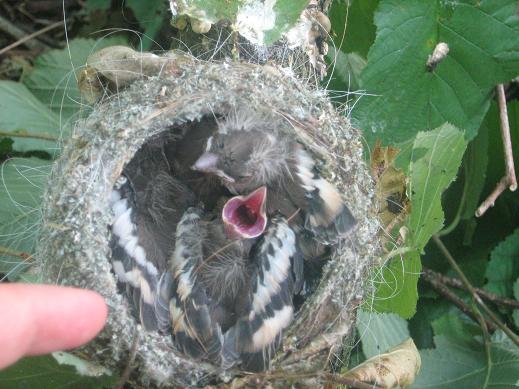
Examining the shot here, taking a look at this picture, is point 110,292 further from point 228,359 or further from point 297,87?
point 297,87

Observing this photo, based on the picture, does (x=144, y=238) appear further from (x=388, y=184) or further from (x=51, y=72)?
(x=51, y=72)

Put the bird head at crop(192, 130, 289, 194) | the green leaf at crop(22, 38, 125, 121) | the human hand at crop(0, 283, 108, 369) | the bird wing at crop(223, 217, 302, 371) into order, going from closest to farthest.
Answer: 1. the human hand at crop(0, 283, 108, 369)
2. the bird wing at crop(223, 217, 302, 371)
3. the bird head at crop(192, 130, 289, 194)
4. the green leaf at crop(22, 38, 125, 121)

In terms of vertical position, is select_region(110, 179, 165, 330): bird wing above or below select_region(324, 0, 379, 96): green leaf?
below

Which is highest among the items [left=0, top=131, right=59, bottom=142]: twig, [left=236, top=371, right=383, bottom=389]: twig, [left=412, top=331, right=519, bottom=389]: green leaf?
[left=0, top=131, right=59, bottom=142]: twig

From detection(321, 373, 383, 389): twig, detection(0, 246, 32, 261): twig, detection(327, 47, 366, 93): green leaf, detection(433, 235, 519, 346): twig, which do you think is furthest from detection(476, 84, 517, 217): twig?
detection(0, 246, 32, 261): twig

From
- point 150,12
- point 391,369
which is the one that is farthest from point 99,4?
point 391,369

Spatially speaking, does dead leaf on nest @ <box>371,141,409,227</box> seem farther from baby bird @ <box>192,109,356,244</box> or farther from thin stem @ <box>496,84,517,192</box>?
thin stem @ <box>496,84,517,192</box>

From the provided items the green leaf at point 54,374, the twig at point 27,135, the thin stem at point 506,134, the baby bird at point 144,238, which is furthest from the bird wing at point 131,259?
the thin stem at point 506,134
